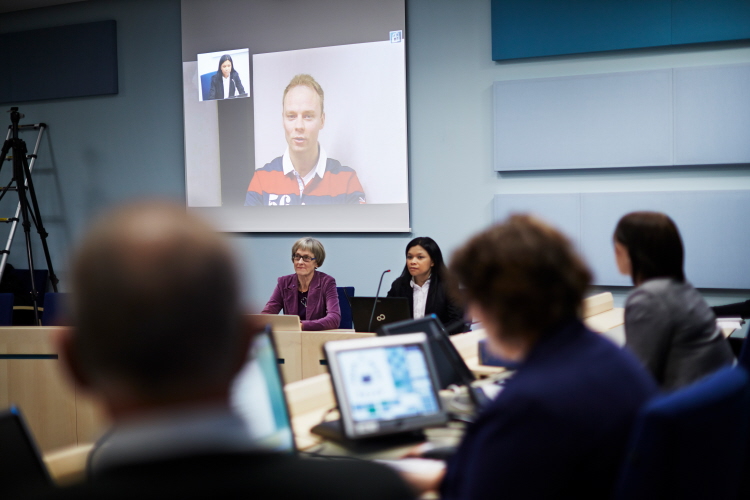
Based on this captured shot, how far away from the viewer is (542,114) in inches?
182

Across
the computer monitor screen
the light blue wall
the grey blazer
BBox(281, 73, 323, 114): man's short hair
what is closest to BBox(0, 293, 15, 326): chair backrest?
the light blue wall

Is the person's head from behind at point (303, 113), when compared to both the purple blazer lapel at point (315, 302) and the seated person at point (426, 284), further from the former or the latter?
the seated person at point (426, 284)

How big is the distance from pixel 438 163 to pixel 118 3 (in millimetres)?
3237

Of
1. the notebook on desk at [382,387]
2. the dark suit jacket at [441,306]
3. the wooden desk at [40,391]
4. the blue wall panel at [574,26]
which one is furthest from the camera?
the blue wall panel at [574,26]

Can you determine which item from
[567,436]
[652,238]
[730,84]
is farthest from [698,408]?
[730,84]

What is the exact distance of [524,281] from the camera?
1.17m

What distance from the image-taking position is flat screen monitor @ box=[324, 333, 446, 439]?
64.1 inches

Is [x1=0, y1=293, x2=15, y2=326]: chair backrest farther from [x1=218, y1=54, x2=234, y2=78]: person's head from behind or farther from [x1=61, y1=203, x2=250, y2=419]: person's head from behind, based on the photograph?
[x1=61, y1=203, x2=250, y2=419]: person's head from behind

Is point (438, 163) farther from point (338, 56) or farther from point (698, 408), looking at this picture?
point (698, 408)

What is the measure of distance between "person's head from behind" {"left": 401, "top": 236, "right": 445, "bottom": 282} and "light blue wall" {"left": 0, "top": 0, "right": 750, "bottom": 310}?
138 mm

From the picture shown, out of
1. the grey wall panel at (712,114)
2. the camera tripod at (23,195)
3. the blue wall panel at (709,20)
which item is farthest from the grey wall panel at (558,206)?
the camera tripod at (23,195)

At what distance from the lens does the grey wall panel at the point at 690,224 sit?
4.27 m

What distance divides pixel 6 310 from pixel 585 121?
13.1ft

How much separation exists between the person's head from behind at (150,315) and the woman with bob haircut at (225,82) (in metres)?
5.05
